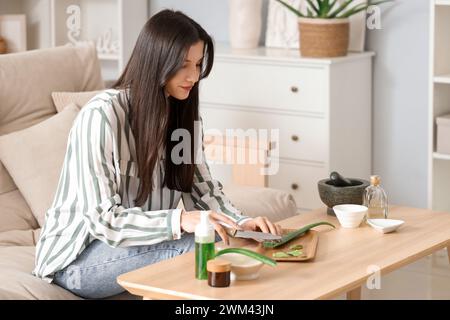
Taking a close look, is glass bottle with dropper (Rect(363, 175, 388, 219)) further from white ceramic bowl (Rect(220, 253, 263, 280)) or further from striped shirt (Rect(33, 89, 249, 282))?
white ceramic bowl (Rect(220, 253, 263, 280))

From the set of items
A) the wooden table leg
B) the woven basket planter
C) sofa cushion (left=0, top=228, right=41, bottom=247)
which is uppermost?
the woven basket planter

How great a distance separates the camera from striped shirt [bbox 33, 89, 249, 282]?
219cm

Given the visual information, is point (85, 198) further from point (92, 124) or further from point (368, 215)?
point (368, 215)

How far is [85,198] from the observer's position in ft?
7.33

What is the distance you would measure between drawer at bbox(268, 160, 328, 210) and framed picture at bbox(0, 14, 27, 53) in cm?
150

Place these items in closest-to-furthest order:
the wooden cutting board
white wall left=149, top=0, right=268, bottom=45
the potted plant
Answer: the wooden cutting board < the potted plant < white wall left=149, top=0, right=268, bottom=45

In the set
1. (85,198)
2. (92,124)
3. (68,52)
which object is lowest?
(85,198)

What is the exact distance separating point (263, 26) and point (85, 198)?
2181 mm

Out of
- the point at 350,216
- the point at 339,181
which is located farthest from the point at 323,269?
the point at 339,181

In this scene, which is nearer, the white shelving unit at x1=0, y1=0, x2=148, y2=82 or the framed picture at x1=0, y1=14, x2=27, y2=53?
the white shelving unit at x1=0, y1=0, x2=148, y2=82

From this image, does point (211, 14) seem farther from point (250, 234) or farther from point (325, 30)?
point (250, 234)

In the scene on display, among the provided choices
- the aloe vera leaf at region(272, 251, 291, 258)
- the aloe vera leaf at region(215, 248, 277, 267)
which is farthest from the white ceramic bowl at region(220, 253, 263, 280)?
the aloe vera leaf at region(272, 251, 291, 258)
